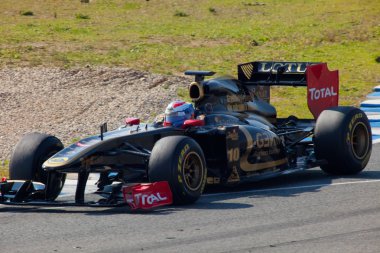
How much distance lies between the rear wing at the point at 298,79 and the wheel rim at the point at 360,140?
1.07m

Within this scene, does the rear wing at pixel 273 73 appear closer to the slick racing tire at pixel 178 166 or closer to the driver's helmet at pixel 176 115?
the driver's helmet at pixel 176 115

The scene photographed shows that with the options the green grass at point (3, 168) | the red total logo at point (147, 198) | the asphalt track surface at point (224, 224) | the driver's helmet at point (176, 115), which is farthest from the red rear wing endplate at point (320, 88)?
the green grass at point (3, 168)

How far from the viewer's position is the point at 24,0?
4425 centimetres

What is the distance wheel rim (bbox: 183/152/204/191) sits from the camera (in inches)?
476

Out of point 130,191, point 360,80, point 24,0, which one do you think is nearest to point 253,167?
point 130,191

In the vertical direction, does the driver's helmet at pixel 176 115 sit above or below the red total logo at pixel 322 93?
below

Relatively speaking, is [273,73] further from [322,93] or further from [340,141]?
[340,141]

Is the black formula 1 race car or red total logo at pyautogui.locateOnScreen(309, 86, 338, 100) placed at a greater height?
red total logo at pyautogui.locateOnScreen(309, 86, 338, 100)

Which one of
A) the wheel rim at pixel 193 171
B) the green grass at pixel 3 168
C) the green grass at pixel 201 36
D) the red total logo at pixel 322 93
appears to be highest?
the green grass at pixel 201 36

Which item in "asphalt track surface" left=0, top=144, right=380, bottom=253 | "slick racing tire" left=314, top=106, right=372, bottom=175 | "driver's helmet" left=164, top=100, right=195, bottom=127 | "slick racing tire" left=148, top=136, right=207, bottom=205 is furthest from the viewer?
"slick racing tire" left=314, top=106, right=372, bottom=175

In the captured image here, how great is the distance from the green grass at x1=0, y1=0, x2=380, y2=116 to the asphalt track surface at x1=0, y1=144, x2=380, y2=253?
10985 mm

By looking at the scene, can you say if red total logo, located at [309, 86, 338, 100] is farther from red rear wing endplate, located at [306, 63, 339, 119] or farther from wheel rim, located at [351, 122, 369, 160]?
wheel rim, located at [351, 122, 369, 160]

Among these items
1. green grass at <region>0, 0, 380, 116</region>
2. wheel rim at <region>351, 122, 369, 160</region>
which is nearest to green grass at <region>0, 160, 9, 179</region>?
wheel rim at <region>351, 122, 369, 160</region>

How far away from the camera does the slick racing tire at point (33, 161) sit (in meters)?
12.7
